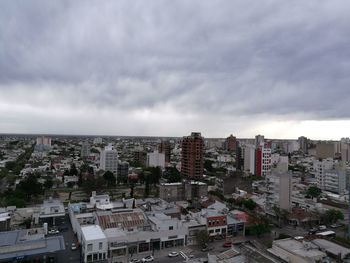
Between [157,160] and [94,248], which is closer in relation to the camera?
[94,248]

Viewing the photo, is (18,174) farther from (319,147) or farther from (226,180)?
(319,147)

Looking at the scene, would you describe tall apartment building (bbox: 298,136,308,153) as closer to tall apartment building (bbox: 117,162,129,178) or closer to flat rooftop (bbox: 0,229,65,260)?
tall apartment building (bbox: 117,162,129,178)

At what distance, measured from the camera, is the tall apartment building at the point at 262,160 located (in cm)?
4112

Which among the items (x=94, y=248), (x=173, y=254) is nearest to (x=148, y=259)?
(x=173, y=254)

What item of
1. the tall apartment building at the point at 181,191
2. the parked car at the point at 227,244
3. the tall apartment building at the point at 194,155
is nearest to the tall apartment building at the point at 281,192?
the tall apartment building at the point at 181,191

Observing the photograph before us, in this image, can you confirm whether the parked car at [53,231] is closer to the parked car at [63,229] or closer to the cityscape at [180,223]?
the cityscape at [180,223]

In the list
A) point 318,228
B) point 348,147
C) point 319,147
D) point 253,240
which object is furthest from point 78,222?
point 319,147

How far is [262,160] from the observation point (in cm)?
4125

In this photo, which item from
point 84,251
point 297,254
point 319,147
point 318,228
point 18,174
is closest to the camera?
point 297,254

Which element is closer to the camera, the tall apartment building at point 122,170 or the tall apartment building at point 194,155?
the tall apartment building at point 194,155

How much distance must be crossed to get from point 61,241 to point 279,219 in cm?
1402

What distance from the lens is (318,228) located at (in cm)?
1952

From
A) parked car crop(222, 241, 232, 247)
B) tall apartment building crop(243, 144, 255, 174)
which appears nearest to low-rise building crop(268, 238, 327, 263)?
parked car crop(222, 241, 232, 247)

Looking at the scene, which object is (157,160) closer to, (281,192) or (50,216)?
(281,192)
